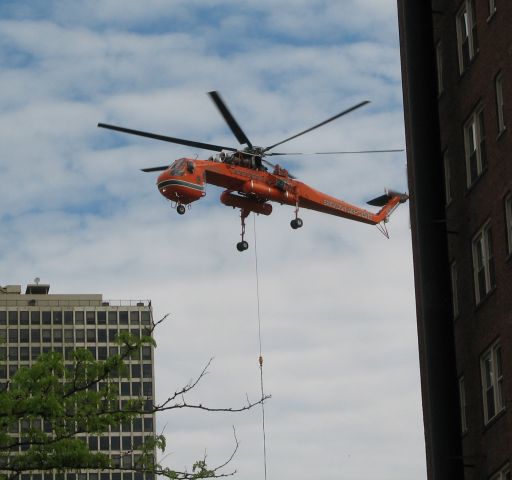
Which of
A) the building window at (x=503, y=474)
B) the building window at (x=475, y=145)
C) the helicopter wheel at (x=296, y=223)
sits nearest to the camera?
the building window at (x=503, y=474)

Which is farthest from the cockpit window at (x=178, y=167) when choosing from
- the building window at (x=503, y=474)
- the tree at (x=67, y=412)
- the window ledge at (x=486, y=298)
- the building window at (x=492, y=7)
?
the tree at (x=67, y=412)

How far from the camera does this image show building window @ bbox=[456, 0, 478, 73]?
3588 cm

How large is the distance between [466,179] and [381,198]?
1770 inches

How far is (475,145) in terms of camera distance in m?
35.3

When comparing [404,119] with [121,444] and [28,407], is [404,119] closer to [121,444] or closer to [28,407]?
[28,407]

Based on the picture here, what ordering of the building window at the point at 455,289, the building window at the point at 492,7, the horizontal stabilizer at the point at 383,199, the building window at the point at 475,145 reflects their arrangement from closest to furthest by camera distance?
the building window at the point at 492,7, the building window at the point at 475,145, the building window at the point at 455,289, the horizontal stabilizer at the point at 383,199

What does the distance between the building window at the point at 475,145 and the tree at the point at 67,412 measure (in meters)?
12.6

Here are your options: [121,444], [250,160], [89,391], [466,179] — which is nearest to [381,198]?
[250,160]

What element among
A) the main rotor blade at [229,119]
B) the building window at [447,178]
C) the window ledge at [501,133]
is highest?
the main rotor blade at [229,119]

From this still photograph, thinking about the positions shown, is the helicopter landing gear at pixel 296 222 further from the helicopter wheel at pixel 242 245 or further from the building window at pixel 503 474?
the building window at pixel 503 474

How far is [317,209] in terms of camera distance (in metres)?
74.7

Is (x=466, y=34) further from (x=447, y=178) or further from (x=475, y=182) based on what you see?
(x=475, y=182)

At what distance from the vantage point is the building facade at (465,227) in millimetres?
32312

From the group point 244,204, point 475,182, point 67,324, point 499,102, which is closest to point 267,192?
point 244,204
